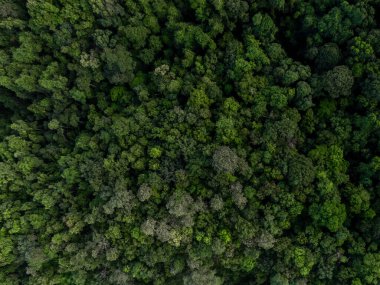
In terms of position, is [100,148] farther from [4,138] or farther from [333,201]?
[333,201]

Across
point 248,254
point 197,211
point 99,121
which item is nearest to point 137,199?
point 197,211

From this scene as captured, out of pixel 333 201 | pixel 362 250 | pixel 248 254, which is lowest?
pixel 248 254

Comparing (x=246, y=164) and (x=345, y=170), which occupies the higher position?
(x=345, y=170)

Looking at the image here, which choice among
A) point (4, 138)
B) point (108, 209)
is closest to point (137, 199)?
point (108, 209)

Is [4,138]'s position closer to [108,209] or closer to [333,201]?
[108,209]

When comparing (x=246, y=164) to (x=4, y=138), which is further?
(x=4, y=138)

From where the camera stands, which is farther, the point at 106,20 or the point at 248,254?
the point at 106,20
